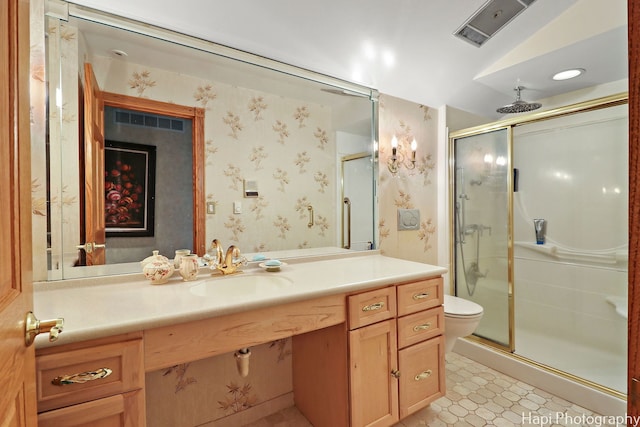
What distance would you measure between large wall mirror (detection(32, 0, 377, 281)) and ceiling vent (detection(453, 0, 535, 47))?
73cm

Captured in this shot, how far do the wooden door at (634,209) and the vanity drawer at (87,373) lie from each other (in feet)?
3.60

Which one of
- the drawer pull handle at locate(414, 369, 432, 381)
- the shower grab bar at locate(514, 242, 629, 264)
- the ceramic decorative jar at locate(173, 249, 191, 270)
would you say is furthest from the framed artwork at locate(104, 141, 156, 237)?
the shower grab bar at locate(514, 242, 629, 264)

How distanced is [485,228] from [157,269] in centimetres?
237

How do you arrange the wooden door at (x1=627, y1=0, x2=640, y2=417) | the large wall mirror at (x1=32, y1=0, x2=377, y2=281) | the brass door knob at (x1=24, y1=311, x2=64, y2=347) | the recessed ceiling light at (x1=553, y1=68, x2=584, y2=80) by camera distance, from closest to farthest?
the wooden door at (x1=627, y1=0, x2=640, y2=417)
the brass door knob at (x1=24, y1=311, x2=64, y2=347)
the large wall mirror at (x1=32, y1=0, x2=377, y2=281)
the recessed ceiling light at (x1=553, y1=68, x2=584, y2=80)

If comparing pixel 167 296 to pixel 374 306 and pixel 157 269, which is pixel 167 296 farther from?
pixel 374 306

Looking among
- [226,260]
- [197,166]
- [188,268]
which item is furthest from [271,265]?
[197,166]

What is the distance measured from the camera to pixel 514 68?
6.84 feet

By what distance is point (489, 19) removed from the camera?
1779 millimetres

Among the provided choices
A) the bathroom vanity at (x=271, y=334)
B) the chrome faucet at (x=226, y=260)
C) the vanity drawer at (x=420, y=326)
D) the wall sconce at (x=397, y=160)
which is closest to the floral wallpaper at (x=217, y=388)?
the bathroom vanity at (x=271, y=334)

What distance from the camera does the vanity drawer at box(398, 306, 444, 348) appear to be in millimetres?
1513

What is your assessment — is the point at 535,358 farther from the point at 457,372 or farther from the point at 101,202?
the point at 101,202

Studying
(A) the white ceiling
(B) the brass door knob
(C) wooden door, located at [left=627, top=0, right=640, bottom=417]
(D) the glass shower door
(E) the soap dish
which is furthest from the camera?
(D) the glass shower door

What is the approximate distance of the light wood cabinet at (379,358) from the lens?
1.38m

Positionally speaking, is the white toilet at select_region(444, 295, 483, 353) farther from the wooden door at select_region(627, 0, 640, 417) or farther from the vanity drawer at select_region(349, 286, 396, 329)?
the wooden door at select_region(627, 0, 640, 417)
